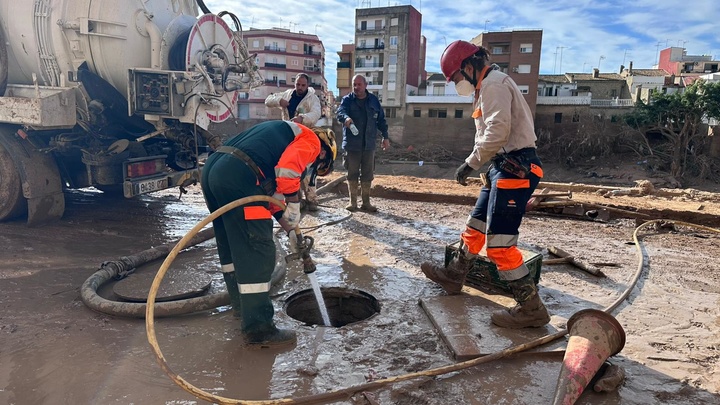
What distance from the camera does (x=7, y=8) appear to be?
564 centimetres

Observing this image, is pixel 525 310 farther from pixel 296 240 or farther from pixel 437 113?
pixel 437 113

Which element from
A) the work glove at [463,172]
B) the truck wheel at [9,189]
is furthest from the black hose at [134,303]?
the truck wheel at [9,189]

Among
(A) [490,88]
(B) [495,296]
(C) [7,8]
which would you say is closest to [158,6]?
(C) [7,8]

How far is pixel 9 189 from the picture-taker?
5828 millimetres

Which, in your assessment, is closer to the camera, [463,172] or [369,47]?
[463,172]

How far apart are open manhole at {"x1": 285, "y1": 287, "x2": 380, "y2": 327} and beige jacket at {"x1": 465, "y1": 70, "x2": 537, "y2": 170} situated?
160 centimetres

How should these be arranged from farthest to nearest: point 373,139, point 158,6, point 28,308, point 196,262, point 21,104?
point 373,139 → point 158,6 → point 21,104 → point 196,262 → point 28,308

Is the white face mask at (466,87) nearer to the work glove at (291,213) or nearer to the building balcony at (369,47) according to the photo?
the work glove at (291,213)

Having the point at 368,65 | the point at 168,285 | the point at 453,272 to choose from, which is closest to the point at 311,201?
the point at 168,285

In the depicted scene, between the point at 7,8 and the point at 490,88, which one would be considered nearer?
the point at 490,88

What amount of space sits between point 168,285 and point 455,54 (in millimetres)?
3060

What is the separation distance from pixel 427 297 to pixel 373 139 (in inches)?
136

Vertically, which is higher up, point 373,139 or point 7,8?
point 7,8

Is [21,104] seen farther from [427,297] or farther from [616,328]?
[616,328]
